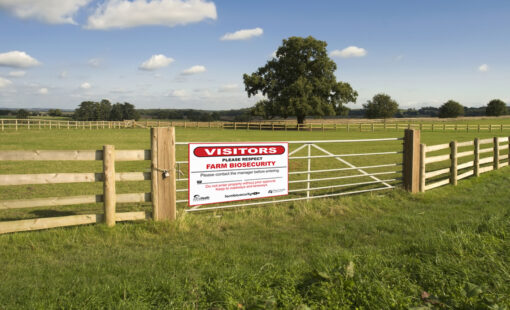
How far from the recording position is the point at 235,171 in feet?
21.9

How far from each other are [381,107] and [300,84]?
7376 cm

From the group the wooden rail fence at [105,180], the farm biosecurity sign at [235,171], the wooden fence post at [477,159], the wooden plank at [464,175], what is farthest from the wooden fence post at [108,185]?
the wooden fence post at [477,159]

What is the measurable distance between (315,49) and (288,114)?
1054cm

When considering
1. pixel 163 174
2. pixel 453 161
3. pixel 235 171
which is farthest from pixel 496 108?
pixel 163 174

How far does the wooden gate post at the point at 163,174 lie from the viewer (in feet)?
19.2

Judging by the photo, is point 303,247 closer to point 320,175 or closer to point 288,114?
point 320,175

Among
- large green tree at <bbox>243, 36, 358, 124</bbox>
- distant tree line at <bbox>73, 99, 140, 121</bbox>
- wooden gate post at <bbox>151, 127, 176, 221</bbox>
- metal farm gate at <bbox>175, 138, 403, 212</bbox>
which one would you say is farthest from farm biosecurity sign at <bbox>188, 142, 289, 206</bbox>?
distant tree line at <bbox>73, 99, 140, 121</bbox>

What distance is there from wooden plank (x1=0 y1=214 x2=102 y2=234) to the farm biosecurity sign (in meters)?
1.57

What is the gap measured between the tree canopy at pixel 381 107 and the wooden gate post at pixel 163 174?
117847 mm

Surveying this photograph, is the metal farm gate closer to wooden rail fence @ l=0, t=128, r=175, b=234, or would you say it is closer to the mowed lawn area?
wooden rail fence @ l=0, t=128, r=175, b=234

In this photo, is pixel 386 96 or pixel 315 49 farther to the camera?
pixel 386 96

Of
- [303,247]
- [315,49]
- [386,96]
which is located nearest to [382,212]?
[303,247]

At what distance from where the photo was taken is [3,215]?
22.9ft

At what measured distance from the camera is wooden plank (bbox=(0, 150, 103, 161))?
17.2 ft
